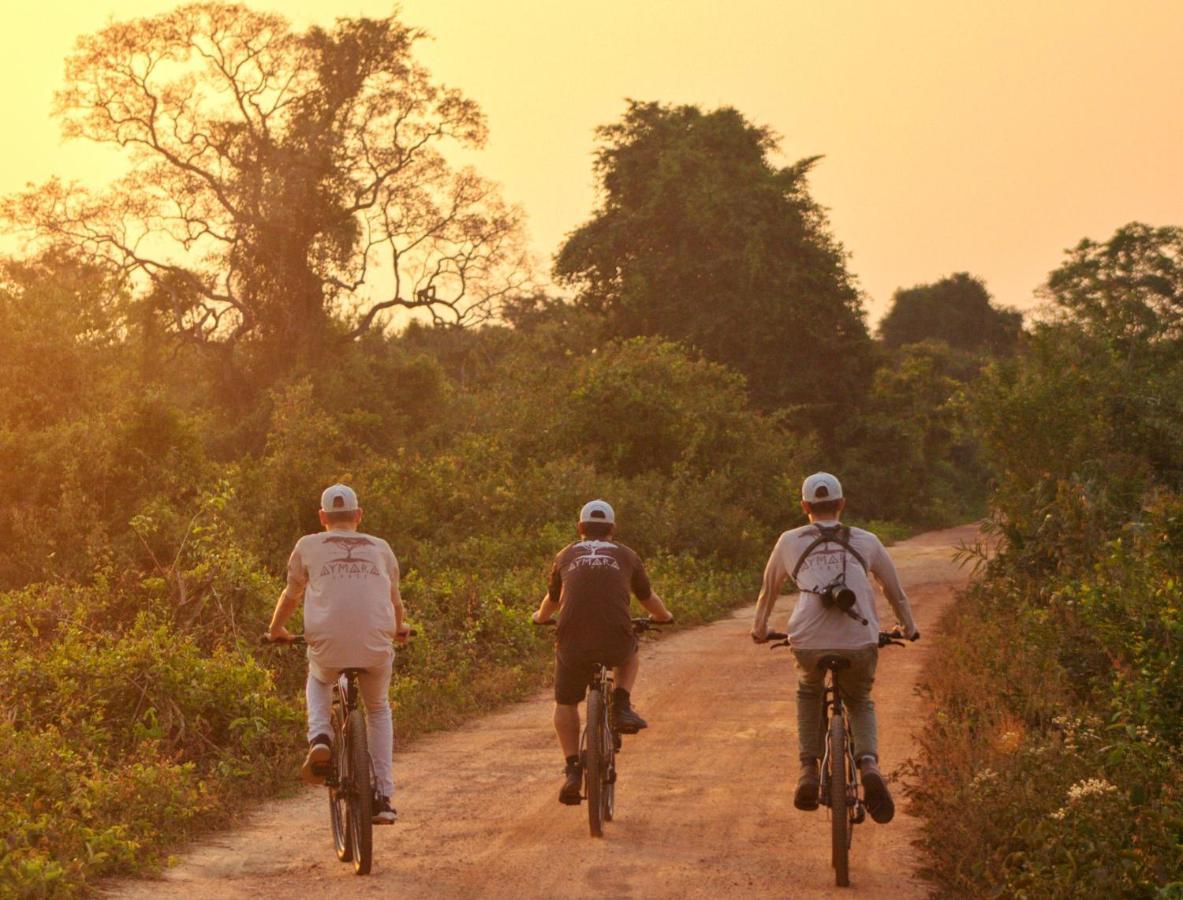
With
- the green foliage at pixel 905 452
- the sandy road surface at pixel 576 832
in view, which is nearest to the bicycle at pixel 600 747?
the sandy road surface at pixel 576 832

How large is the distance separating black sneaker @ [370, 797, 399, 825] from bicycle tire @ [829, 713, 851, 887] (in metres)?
2.19

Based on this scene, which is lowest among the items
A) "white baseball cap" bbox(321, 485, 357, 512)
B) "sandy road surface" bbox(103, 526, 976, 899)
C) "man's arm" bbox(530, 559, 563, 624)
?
"sandy road surface" bbox(103, 526, 976, 899)

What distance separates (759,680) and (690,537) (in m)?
10.9

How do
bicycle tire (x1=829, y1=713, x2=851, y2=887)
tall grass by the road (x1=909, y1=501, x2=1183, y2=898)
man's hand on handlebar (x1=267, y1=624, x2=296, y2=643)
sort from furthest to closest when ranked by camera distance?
1. man's hand on handlebar (x1=267, y1=624, x2=296, y2=643)
2. bicycle tire (x1=829, y1=713, x2=851, y2=887)
3. tall grass by the road (x1=909, y1=501, x2=1183, y2=898)

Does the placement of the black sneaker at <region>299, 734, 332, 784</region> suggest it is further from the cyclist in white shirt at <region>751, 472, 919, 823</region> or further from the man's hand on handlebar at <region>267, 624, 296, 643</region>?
the cyclist in white shirt at <region>751, 472, 919, 823</region>

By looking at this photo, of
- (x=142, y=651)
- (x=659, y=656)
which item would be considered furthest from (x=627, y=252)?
(x=142, y=651)

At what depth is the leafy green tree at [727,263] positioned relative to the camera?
4362 centimetres

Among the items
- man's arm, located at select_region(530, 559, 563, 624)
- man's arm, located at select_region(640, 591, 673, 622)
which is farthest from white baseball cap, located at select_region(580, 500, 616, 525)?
man's arm, located at select_region(640, 591, 673, 622)

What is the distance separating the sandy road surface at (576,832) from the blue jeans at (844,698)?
2.15 feet

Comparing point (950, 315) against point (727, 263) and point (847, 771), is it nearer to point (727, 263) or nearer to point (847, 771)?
point (727, 263)

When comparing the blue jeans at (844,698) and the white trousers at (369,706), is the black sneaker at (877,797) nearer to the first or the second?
the blue jeans at (844,698)

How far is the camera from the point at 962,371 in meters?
67.3

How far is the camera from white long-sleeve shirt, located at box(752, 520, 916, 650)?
7.48m

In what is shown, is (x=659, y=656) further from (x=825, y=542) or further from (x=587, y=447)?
(x=587, y=447)
